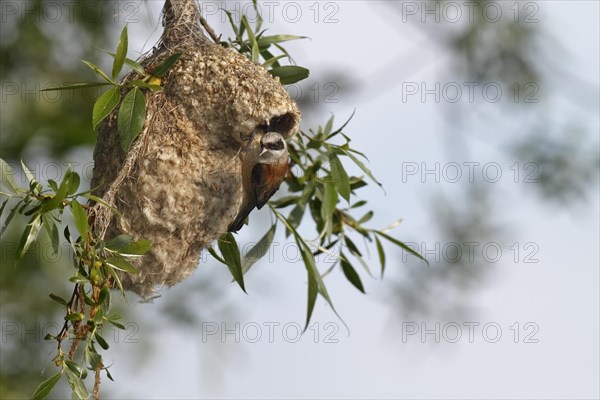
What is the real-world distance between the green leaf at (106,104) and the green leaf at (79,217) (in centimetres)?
23

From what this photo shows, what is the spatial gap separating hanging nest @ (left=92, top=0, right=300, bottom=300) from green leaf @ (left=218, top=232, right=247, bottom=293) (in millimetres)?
42

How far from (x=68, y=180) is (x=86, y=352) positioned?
0.36 metres

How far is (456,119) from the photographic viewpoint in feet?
12.3

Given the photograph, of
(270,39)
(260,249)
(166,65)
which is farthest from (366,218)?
(166,65)

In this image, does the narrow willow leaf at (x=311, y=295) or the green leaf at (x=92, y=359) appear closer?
the green leaf at (x=92, y=359)

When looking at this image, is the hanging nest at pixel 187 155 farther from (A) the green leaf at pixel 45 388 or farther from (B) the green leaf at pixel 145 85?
(A) the green leaf at pixel 45 388

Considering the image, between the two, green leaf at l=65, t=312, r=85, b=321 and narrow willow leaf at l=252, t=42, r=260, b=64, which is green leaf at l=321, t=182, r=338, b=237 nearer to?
narrow willow leaf at l=252, t=42, r=260, b=64

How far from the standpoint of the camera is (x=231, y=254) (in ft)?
9.88

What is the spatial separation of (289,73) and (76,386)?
1.02 m

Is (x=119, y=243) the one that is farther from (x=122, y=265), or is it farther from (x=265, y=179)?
(x=265, y=179)

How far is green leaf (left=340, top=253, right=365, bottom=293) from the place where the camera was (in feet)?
10.6

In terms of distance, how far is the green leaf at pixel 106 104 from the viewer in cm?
253

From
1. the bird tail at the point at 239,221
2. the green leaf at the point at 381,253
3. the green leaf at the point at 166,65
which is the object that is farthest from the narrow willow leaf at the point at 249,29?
Answer: the green leaf at the point at 381,253

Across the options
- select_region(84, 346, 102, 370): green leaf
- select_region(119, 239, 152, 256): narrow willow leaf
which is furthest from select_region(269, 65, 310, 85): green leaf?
select_region(84, 346, 102, 370): green leaf
